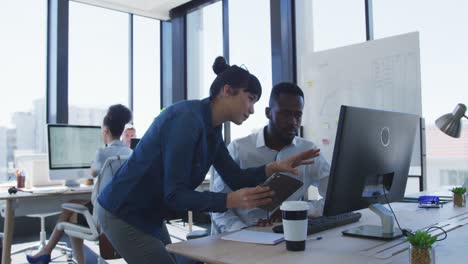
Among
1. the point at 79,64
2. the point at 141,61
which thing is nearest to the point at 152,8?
the point at 141,61

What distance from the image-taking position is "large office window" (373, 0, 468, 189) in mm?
2934

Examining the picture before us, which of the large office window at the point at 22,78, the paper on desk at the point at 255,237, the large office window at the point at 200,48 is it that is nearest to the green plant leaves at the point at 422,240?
→ the paper on desk at the point at 255,237

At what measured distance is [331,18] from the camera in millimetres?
3898

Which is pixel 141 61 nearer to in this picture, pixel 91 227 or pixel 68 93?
pixel 68 93

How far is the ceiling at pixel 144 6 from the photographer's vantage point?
5.34 metres

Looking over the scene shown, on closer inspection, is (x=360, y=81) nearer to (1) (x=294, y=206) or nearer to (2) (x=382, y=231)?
(2) (x=382, y=231)

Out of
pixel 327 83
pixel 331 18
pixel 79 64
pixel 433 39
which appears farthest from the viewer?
pixel 79 64

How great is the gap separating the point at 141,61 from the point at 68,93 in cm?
123

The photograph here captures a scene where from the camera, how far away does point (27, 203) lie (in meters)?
2.89

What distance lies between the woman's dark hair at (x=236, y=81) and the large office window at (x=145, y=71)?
13.8 feet

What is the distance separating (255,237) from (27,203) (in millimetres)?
2235

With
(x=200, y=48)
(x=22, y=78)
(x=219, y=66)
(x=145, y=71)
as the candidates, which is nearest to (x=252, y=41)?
(x=200, y=48)

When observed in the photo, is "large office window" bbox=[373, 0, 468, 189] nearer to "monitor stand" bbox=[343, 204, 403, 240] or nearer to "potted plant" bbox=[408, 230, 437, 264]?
"monitor stand" bbox=[343, 204, 403, 240]

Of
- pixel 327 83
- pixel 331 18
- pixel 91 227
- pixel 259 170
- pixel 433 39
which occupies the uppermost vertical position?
pixel 331 18
